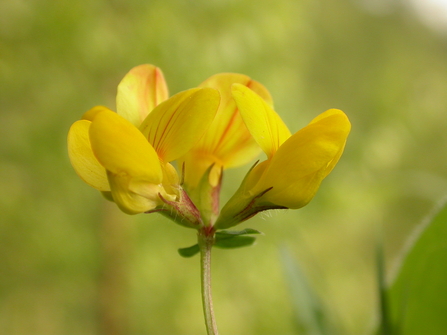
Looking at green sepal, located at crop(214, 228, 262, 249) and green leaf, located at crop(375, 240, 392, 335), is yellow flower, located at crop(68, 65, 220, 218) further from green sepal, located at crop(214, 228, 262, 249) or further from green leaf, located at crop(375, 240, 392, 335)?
green leaf, located at crop(375, 240, 392, 335)

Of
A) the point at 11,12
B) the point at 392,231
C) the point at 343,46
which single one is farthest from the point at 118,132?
the point at 392,231

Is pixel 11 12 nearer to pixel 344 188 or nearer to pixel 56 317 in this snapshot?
pixel 56 317

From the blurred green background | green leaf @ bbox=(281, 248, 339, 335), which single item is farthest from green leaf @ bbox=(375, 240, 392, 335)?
the blurred green background

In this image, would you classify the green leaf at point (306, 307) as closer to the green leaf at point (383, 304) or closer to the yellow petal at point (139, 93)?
the green leaf at point (383, 304)

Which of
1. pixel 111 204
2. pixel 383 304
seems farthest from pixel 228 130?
pixel 111 204

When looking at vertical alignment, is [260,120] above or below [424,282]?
above

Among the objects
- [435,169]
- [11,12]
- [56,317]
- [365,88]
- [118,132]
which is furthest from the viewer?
[435,169]

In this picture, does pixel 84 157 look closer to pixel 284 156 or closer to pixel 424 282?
pixel 284 156
